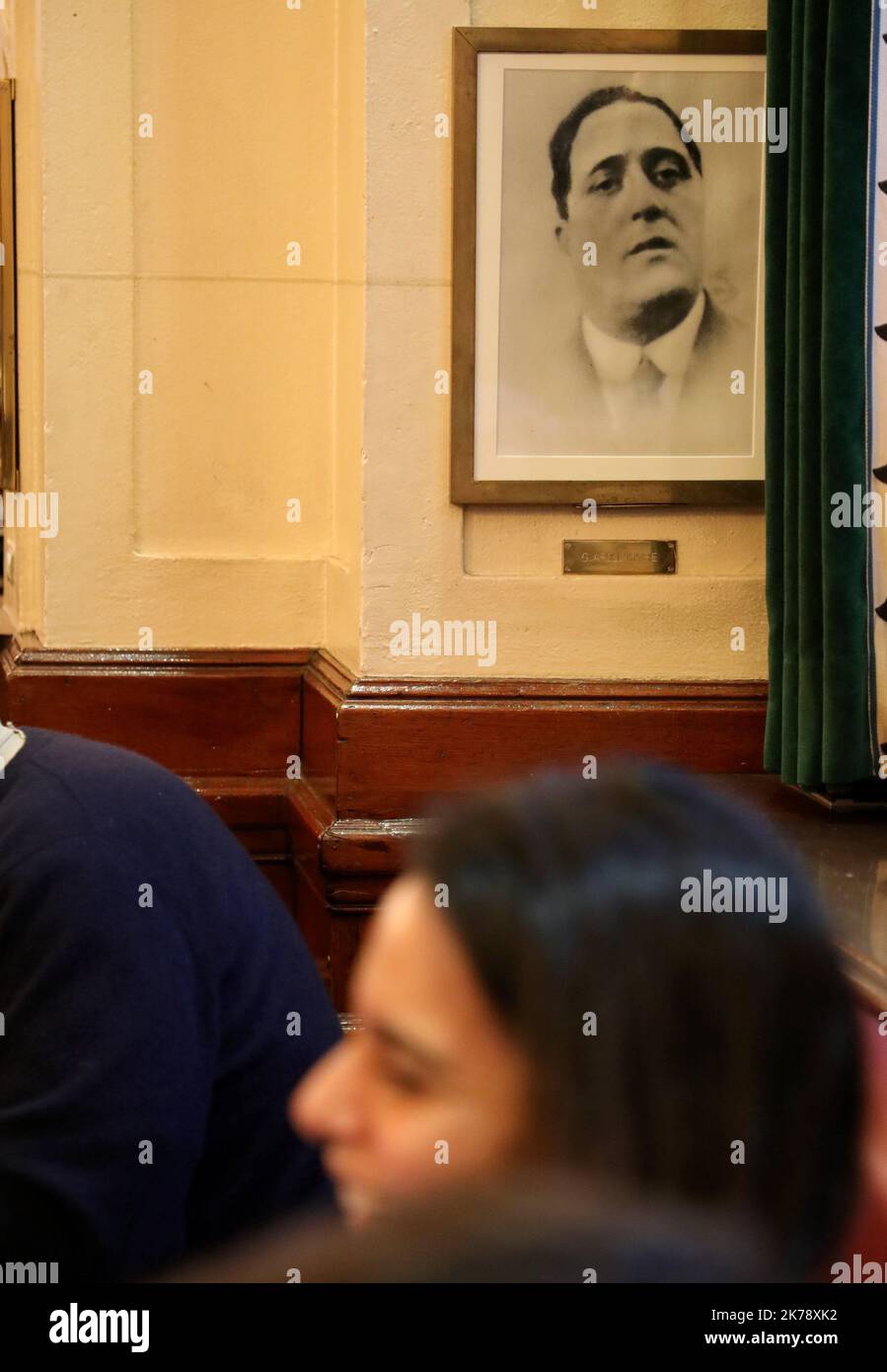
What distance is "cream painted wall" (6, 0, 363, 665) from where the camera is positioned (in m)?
3.09

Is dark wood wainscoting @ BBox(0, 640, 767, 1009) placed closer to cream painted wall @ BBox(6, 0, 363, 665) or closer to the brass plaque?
the brass plaque

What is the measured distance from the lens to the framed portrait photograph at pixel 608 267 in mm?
2771

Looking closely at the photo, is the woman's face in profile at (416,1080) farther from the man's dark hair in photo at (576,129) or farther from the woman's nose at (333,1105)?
the man's dark hair in photo at (576,129)

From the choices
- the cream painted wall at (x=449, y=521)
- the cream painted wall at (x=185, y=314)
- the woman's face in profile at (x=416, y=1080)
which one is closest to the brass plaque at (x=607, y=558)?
the cream painted wall at (x=449, y=521)

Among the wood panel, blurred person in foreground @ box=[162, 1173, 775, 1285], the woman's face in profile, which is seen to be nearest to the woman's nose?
the woman's face in profile

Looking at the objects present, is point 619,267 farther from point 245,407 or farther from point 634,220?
point 245,407

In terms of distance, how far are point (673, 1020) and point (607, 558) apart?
225 cm

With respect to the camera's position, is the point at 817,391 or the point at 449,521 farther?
the point at 449,521

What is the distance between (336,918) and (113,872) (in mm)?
1382

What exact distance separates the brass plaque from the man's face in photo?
36 centimetres

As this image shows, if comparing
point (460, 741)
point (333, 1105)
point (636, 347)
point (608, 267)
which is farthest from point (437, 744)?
point (333, 1105)

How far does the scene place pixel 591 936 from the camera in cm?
67

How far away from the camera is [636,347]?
9.29ft
